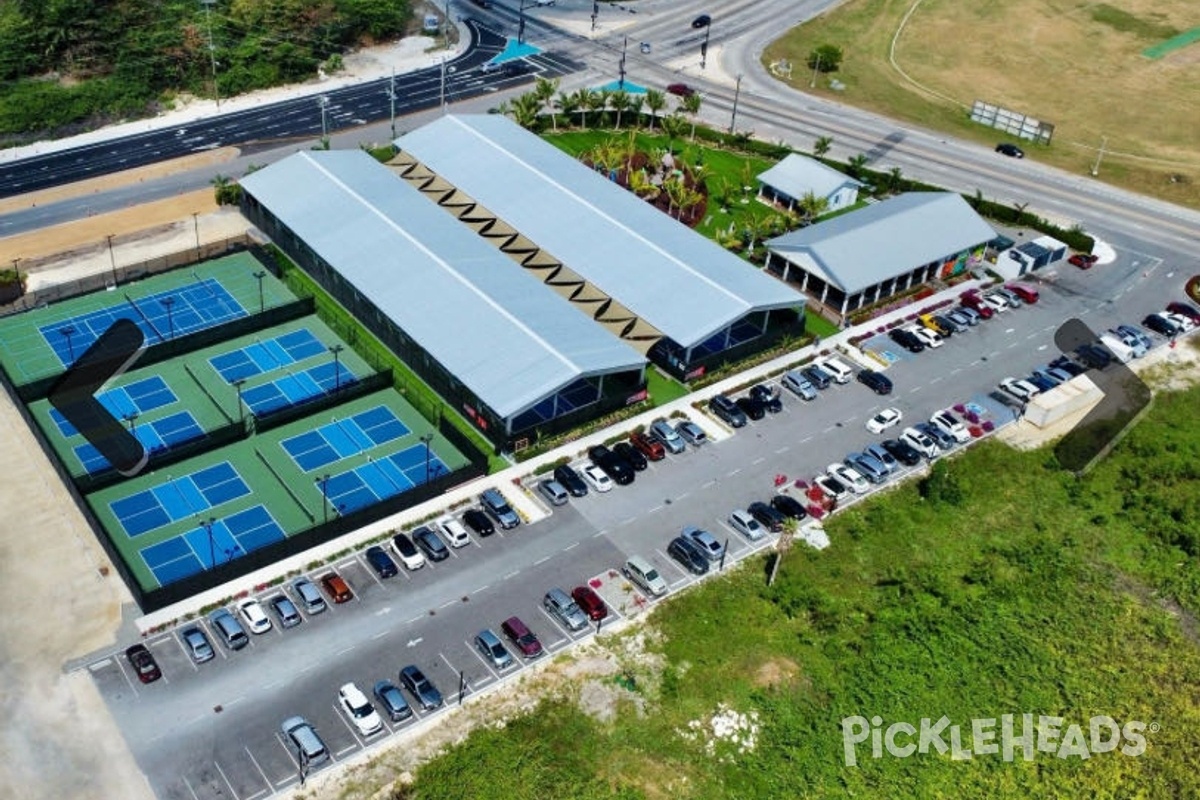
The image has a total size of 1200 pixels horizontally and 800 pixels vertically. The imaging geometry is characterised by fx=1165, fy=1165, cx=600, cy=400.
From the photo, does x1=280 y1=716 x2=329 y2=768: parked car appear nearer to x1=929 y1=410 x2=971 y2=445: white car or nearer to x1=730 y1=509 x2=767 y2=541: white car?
x1=730 y1=509 x2=767 y2=541: white car

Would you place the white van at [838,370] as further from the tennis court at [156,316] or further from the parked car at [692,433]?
the tennis court at [156,316]

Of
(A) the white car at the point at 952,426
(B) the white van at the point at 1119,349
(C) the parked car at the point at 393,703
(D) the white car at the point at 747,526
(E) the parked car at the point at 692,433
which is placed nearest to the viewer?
(C) the parked car at the point at 393,703

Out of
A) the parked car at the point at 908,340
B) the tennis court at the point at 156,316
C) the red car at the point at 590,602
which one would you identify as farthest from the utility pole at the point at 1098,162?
the tennis court at the point at 156,316

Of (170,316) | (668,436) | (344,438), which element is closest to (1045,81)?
(668,436)

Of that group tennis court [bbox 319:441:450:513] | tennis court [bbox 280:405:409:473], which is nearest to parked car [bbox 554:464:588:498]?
tennis court [bbox 319:441:450:513]

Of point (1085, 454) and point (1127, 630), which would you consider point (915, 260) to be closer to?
point (1085, 454)
